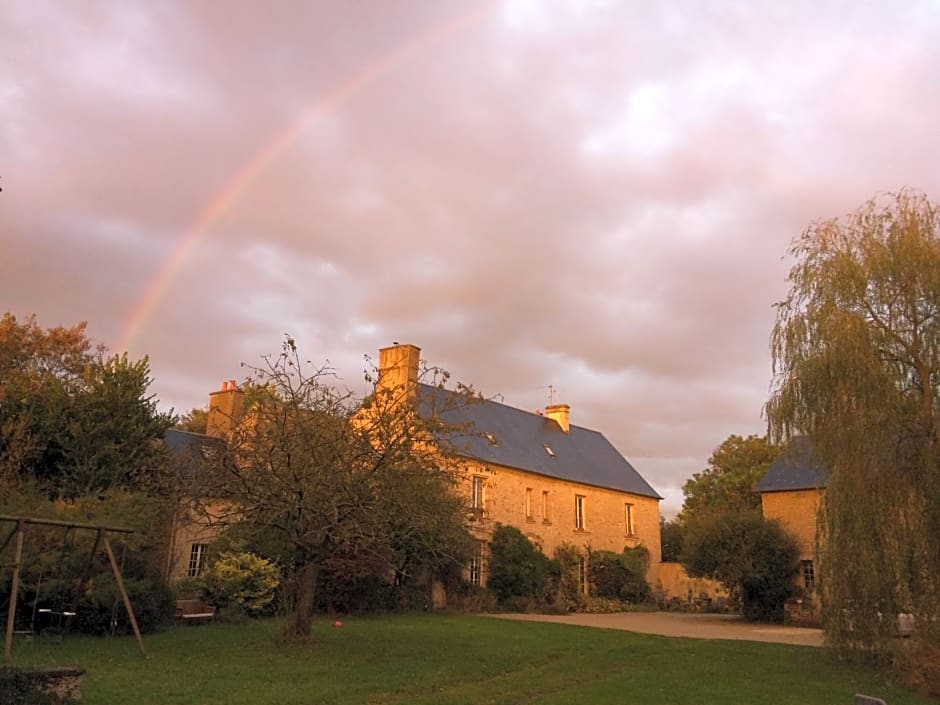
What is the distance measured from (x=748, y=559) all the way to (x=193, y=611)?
15.5 metres

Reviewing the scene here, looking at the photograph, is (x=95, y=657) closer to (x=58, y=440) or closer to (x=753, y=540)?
(x=58, y=440)

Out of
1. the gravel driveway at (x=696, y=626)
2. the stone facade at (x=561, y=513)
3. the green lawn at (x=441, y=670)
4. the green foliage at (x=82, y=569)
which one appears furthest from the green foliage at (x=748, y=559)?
Result: the green foliage at (x=82, y=569)

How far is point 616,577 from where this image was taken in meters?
28.8

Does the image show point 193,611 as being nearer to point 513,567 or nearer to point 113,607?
point 113,607

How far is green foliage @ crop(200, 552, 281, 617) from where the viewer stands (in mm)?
17297

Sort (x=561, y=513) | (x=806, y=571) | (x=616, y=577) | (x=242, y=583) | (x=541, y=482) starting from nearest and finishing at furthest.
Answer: (x=242, y=583) < (x=806, y=571) < (x=541, y=482) < (x=561, y=513) < (x=616, y=577)

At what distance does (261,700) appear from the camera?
8.09 meters

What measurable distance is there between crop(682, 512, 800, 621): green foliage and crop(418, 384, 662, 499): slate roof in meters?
6.46

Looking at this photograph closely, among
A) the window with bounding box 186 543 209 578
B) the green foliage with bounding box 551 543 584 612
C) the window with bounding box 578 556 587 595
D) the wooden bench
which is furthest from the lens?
the window with bounding box 578 556 587 595

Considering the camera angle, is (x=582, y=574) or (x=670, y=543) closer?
(x=582, y=574)

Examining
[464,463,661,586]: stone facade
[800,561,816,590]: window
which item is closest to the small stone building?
[800,561,816,590]: window

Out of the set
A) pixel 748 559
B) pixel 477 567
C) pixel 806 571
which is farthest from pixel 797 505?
pixel 477 567

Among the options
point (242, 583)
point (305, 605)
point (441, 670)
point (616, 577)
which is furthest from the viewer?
point (616, 577)

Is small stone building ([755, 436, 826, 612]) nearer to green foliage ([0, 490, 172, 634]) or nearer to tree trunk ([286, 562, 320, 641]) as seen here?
tree trunk ([286, 562, 320, 641])
